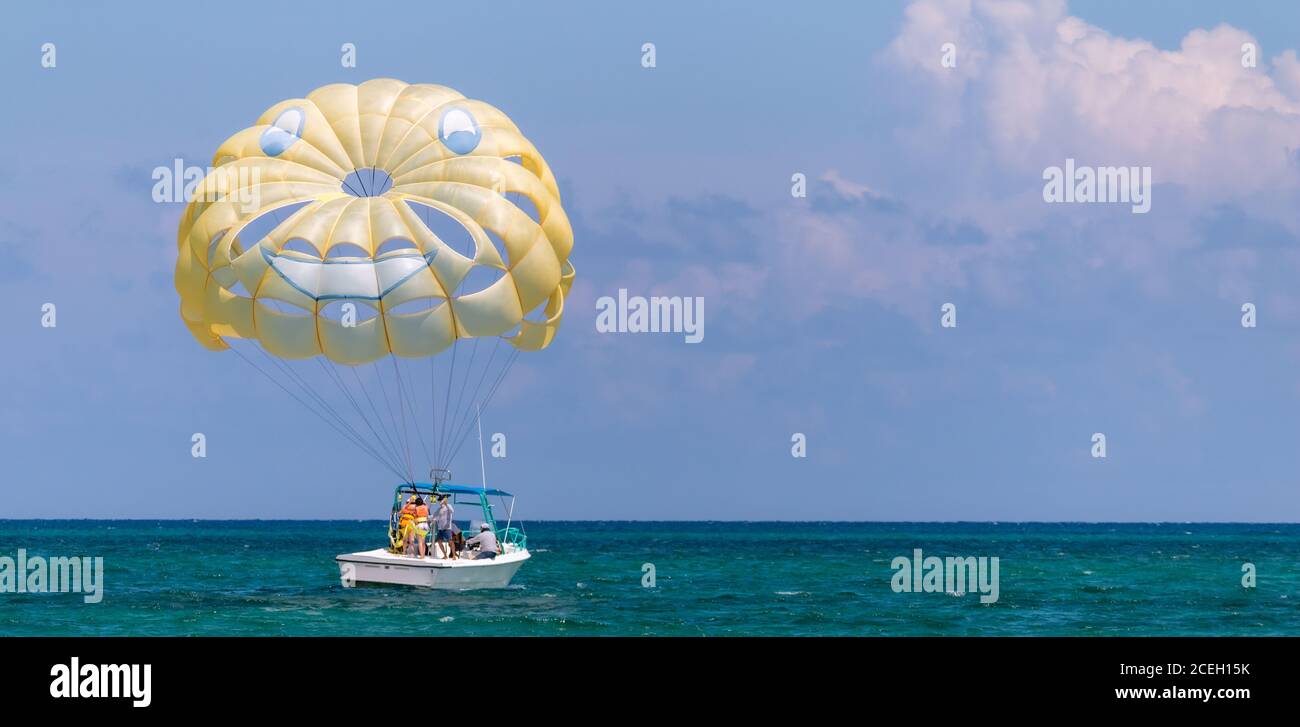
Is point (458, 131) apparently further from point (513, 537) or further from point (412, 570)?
point (513, 537)

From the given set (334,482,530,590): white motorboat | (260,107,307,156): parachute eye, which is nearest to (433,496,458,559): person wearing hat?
(334,482,530,590): white motorboat

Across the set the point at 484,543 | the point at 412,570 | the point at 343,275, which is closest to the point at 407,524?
the point at 412,570

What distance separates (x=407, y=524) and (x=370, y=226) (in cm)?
685

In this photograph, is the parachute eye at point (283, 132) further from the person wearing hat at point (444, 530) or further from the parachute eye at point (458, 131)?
the person wearing hat at point (444, 530)

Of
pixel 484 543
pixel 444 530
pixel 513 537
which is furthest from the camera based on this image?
pixel 513 537

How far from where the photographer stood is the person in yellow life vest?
2930 centimetres

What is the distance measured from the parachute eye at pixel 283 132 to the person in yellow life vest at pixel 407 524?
7.17 m

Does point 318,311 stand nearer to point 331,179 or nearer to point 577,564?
point 331,179

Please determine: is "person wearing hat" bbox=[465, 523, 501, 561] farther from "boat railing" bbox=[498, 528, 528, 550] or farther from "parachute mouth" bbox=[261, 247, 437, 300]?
"parachute mouth" bbox=[261, 247, 437, 300]

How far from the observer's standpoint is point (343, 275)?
2473 cm

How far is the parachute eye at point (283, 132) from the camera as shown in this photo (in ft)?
85.3

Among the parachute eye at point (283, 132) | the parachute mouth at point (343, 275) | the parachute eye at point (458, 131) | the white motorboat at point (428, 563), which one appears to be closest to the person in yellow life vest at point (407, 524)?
the white motorboat at point (428, 563)
